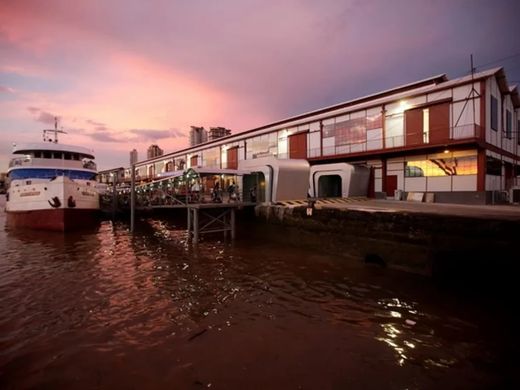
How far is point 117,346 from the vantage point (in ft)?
17.4

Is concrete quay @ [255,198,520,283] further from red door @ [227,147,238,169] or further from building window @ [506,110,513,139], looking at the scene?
red door @ [227,147,238,169]

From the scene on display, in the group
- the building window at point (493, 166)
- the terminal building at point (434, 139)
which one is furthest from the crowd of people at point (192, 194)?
the building window at point (493, 166)

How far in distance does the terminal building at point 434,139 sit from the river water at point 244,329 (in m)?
11.4

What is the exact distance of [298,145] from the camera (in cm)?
2919

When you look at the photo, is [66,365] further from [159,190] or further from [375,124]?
[375,124]

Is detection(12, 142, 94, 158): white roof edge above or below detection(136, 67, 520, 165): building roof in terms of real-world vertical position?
below

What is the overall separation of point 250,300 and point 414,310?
4.17 m

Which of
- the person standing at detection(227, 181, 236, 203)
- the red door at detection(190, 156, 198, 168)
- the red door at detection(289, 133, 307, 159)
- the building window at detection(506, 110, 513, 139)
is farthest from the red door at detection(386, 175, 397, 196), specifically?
the red door at detection(190, 156, 198, 168)

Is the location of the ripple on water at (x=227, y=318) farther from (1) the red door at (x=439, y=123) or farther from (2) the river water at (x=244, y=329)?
(1) the red door at (x=439, y=123)

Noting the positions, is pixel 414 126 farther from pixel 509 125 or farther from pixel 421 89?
pixel 509 125

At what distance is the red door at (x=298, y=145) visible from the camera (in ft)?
93.7

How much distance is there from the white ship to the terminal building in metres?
11.8

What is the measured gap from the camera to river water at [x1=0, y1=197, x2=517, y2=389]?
14.8 ft

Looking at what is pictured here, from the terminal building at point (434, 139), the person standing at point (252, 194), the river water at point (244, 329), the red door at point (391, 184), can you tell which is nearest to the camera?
the river water at point (244, 329)
